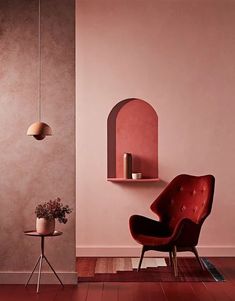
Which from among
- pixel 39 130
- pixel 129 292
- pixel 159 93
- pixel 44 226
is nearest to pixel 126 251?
pixel 159 93

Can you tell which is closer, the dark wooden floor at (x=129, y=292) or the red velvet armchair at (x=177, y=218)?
the dark wooden floor at (x=129, y=292)

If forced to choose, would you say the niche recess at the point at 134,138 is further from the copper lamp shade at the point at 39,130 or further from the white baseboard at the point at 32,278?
the copper lamp shade at the point at 39,130

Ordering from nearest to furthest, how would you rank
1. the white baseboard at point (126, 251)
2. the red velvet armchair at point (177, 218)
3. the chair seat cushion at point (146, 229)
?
the red velvet armchair at point (177, 218), the chair seat cushion at point (146, 229), the white baseboard at point (126, 251)

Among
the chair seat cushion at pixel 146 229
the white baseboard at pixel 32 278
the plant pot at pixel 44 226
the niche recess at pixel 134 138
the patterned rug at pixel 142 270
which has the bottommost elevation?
the patterned rug at pixel 142 270

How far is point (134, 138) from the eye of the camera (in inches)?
307

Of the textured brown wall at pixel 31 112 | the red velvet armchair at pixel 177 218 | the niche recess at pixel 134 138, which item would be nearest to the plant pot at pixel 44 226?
the textured brown wall at pixel 31 112

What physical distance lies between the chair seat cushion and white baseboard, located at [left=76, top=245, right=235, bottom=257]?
87cm

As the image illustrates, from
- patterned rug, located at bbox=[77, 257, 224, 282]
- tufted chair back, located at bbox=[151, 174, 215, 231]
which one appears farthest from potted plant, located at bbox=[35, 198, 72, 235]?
tufted chair back, located at bbox=[151, 174, 215, 231]

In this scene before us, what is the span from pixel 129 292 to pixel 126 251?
7.32 ft

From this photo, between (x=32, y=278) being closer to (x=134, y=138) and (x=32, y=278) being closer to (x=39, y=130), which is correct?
(x=39, y=130)

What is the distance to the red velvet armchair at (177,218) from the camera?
20.7 ft

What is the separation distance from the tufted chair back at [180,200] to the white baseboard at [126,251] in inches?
34.4

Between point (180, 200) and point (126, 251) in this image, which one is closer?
point (180, 200)

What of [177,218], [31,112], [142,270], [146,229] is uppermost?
[31,112]
